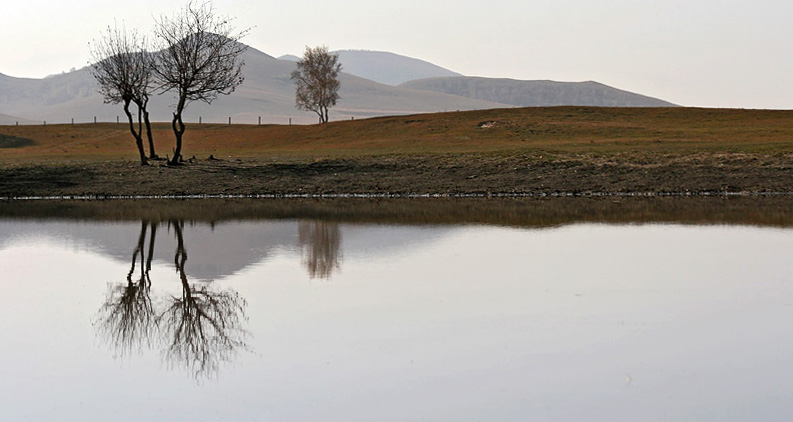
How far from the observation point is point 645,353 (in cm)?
955

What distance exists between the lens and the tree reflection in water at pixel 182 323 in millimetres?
9867

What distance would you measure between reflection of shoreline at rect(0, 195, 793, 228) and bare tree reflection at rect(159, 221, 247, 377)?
10.7m

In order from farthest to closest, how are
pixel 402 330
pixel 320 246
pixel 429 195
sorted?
pixel 429 195, pixel 320 246, pixel 402 330

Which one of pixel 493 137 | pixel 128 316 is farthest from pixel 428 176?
pixel 128 316

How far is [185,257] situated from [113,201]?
18.0 meters

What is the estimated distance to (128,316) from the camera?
11.9 meters

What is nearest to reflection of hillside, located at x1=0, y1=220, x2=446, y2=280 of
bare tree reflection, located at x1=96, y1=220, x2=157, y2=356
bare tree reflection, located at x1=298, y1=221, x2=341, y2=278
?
bare tree reflection, located at x1=298, y1=221, x2=341, y2=278

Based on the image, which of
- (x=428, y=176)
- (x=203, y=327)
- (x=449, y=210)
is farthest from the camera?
(x=428, y=176)

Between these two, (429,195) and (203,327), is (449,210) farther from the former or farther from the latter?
(203,327)

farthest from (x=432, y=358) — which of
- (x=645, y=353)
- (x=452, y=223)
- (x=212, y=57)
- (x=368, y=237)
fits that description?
(x=212, y=57)

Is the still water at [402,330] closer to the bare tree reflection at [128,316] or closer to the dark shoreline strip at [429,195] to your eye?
the bare tree reflection at [128,316]

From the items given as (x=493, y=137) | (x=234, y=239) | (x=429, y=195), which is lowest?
(x=429, y=195)

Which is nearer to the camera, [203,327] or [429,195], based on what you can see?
[203,327]

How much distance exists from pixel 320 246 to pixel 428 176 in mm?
19927
